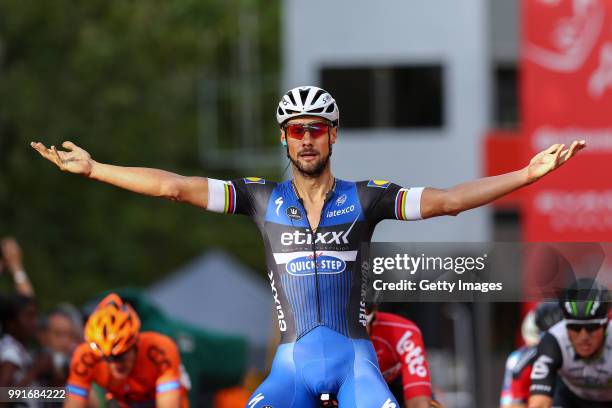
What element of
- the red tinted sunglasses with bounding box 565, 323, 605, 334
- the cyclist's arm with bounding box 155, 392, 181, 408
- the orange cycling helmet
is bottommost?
the cyclist's arm with bounding box 155, 392, 181, 408

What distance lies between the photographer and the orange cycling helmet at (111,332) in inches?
424

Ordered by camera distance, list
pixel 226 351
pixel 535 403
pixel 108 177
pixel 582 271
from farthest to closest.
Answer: pixel 226 351
pixel 535 403
pixel 582 271
pixel 108 177

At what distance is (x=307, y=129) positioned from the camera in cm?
868

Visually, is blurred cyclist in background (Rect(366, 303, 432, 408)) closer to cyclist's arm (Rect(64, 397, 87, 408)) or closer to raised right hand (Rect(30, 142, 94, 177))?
cyclist's arm (Rect(64, 397, 87, 408))

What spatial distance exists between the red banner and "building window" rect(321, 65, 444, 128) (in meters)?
9.31

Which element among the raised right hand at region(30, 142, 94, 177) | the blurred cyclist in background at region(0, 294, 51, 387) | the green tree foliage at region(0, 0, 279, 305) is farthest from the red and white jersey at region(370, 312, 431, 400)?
the green tree foliage at region(0, 0, 279, 305)

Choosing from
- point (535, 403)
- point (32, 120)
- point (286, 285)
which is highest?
point (32, 120)

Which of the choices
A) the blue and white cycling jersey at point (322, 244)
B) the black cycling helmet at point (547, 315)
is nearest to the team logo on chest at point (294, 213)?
the blue and white cycling jersey at point (322, 244)

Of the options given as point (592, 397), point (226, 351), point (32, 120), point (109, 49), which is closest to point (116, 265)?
point (109, 49)

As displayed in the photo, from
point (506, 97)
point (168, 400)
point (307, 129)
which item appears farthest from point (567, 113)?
point (307, 129)

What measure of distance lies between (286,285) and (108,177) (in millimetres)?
1182

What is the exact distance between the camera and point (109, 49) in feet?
101

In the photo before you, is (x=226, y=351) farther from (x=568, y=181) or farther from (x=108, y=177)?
(x=108, y=177)

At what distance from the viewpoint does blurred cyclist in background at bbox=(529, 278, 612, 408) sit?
1033 centimetres
